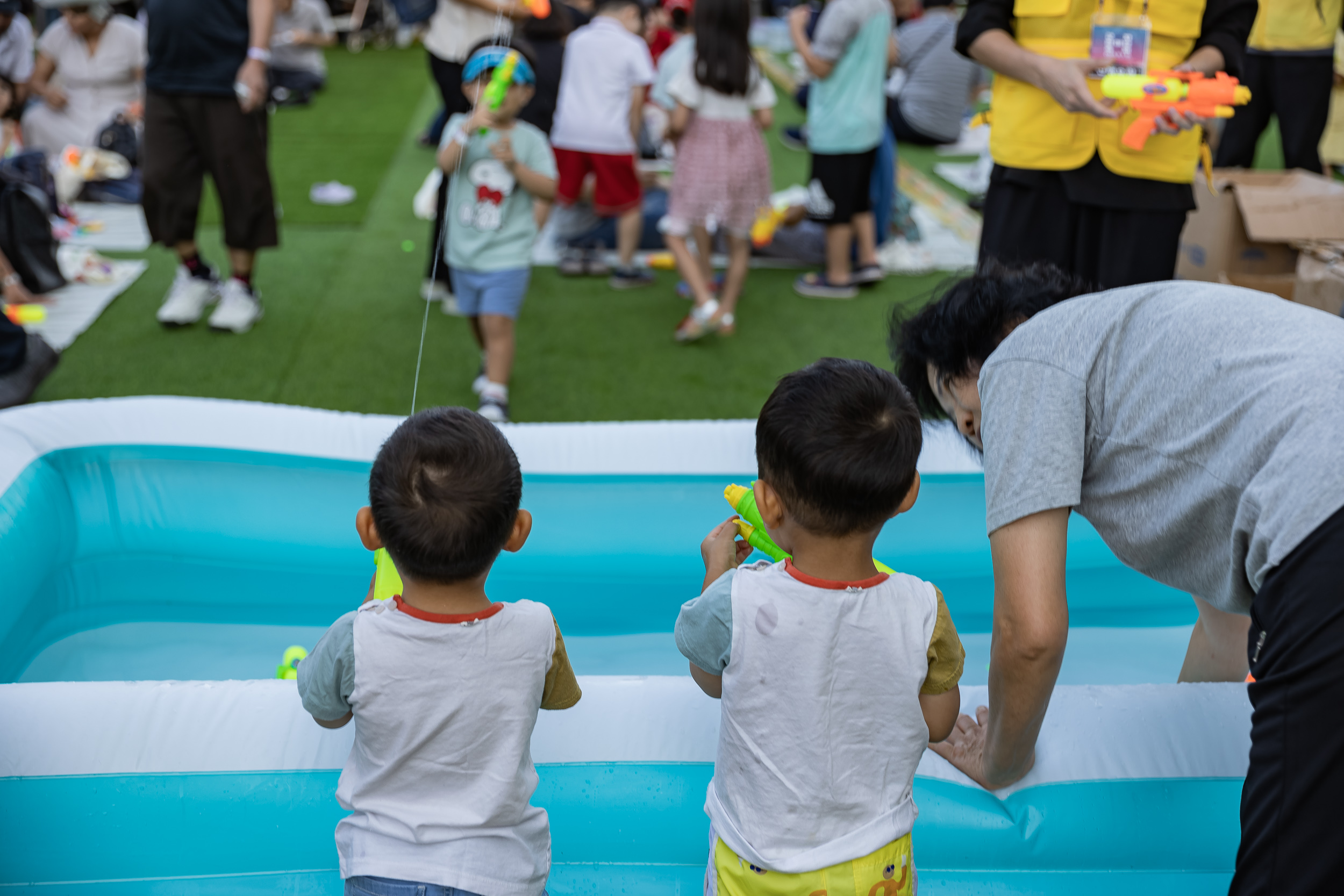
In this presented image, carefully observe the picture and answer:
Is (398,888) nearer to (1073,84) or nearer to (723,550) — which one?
(723,550)

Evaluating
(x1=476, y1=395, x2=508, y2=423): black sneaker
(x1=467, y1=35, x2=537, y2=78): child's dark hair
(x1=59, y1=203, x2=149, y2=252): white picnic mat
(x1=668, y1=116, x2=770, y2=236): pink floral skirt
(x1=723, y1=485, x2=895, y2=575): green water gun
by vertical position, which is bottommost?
(x1=59, y1=203, x2=149, y2=252): white picnic mat

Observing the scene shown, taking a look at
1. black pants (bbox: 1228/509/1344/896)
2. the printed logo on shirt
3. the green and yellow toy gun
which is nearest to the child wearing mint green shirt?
the printed logo on shirt

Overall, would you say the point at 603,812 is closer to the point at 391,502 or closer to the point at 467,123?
the point at 391,502

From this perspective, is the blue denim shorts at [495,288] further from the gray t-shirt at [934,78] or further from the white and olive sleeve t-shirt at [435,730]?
the gray t-shirt at [934,78]

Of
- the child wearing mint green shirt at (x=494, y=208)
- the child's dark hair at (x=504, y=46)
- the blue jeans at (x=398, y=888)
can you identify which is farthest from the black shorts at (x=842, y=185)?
the blue jeans at (x=398, y=888)

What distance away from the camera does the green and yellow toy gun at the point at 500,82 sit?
2.91m

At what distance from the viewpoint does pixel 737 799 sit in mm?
1296

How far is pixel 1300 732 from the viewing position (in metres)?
1.13

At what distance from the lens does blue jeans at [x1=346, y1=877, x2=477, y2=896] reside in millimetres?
1217

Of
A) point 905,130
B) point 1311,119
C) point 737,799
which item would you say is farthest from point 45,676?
point 905,130

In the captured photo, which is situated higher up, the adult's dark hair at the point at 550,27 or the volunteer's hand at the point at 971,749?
the adult's dark hair at the point at 550,27

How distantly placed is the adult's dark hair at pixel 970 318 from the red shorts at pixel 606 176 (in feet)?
9.75

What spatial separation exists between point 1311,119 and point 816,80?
2221 mm

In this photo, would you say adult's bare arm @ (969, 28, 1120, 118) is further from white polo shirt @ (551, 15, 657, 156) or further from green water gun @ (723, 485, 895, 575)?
white polo shirt @ (551, 15, 657, 156)
